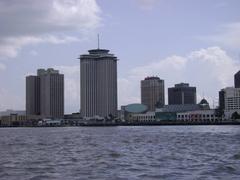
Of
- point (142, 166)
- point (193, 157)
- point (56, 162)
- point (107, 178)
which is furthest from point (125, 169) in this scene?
point (193, 157)

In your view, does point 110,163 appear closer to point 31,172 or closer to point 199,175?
point 31,172

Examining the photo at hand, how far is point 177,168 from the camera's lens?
42.3m

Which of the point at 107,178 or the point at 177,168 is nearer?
the point at 107,178

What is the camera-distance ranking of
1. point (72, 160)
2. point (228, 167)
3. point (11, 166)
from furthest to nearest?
point (72, 160) → point (11, 166) → point (228, 167)

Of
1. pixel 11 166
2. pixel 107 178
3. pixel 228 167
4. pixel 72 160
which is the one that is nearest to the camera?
pixel 107 178

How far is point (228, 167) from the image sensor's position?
43.1m

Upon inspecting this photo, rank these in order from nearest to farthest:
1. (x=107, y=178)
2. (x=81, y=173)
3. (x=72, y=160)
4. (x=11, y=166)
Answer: (x=107, y=178) → (x=81, y=173) → (x=11, y=166) → (x=72, y=160)

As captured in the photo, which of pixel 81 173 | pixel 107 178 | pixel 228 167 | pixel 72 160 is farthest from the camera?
pixel 72 160

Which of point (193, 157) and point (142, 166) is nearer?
point (142, 166)

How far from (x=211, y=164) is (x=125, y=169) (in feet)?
25.8

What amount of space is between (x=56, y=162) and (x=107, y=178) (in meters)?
12.6

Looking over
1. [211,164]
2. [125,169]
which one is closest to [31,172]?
[125,169]

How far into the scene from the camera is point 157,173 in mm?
39406

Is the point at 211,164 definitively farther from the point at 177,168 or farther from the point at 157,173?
the point at 157,173
